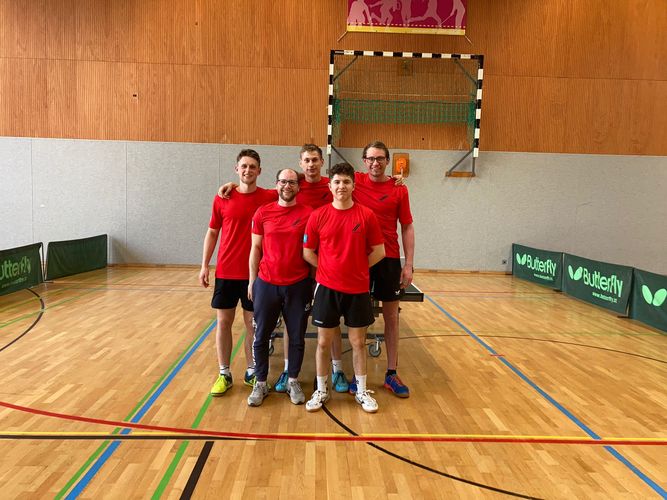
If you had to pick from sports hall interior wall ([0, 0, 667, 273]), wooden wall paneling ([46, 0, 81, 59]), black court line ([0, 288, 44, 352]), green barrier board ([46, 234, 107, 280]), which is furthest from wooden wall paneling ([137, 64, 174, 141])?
black court line ([0, 288, 44, 352])

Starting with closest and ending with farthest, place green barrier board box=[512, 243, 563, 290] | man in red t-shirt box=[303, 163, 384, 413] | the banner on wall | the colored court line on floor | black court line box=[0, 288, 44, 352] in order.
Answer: the colored court line on floor
man in red t-shirt box=[303, 163, 384, 413]
black court line box=[0, 288, 44, 352]
green barrier board box=[512, 243, 563, 290]
the banner on wall

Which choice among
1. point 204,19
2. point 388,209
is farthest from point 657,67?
point 388,209

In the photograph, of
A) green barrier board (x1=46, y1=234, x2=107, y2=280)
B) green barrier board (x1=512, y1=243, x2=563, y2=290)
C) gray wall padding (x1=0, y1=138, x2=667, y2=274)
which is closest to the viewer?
green barrier board (x1=46, y1=234, x2=107, y2=280)

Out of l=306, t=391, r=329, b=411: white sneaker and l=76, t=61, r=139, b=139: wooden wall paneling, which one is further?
l=76, t=61, r=139, b=139: wooden wall paneling

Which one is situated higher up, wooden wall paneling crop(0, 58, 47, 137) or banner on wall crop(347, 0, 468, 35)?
banner on wall crop(347, 0, 468, 35)

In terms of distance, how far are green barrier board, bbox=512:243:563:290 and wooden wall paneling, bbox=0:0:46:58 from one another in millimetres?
10845

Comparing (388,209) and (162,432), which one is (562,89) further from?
(162,432)

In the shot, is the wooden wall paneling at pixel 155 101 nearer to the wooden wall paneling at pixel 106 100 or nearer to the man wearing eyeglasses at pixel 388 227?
the wooden wall paneling at pixel 106 100

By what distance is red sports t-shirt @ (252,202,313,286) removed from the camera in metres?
3.73

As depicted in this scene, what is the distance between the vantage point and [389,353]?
420 centimetres

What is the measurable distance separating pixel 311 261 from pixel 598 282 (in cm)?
607

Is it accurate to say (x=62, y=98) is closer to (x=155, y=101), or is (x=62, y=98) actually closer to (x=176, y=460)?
(x=155, y=101)

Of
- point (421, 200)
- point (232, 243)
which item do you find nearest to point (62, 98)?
point (421, 200)

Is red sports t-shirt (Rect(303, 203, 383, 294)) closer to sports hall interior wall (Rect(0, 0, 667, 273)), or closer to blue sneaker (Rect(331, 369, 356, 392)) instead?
blue sneaker (Rect(331, 369, 356, 392))
